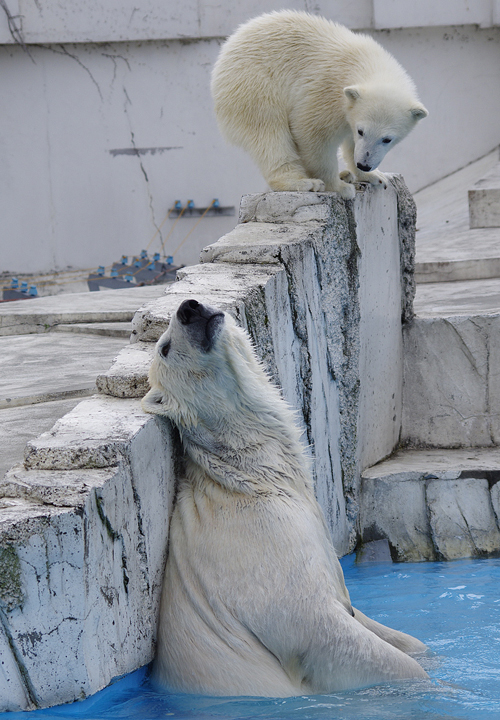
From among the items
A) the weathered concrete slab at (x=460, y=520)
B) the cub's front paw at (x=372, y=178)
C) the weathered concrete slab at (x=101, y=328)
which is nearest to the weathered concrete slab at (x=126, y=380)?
the cub's front paw at (x=372, y=178)

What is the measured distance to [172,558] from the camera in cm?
224

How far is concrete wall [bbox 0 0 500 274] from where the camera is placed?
34.3 feet

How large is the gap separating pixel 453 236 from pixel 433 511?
13.5 ft

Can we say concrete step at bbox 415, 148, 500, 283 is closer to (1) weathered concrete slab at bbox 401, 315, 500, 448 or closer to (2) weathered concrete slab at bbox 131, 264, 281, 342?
(1) weathered concrete slab at bbox 401, 315, 500, 448

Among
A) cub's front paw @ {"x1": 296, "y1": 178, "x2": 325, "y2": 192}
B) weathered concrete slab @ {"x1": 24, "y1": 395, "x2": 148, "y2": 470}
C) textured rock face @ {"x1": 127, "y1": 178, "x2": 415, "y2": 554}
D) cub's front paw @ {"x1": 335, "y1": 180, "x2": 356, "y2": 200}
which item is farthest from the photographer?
cub's front paw @ {"x1": 335, "y1": 180, "x2": 356, "y2": 200}

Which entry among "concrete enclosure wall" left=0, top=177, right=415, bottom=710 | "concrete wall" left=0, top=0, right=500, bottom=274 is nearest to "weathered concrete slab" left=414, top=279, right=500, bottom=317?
"concrete enclosure wall" left=0, top=177, right=415, bottom=710

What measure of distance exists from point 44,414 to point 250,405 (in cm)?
136

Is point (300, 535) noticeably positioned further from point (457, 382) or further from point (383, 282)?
point (457, 382)

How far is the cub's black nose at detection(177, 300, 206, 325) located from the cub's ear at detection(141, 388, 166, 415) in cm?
20

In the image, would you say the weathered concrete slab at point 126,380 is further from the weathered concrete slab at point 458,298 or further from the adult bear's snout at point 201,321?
the weathered concrete slab at point 458,298

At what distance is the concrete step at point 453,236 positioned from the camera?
6723mm

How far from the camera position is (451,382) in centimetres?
518

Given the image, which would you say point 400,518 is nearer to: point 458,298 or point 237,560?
point 458,298

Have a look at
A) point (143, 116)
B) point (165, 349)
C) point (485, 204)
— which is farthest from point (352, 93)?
point (143, 116)
